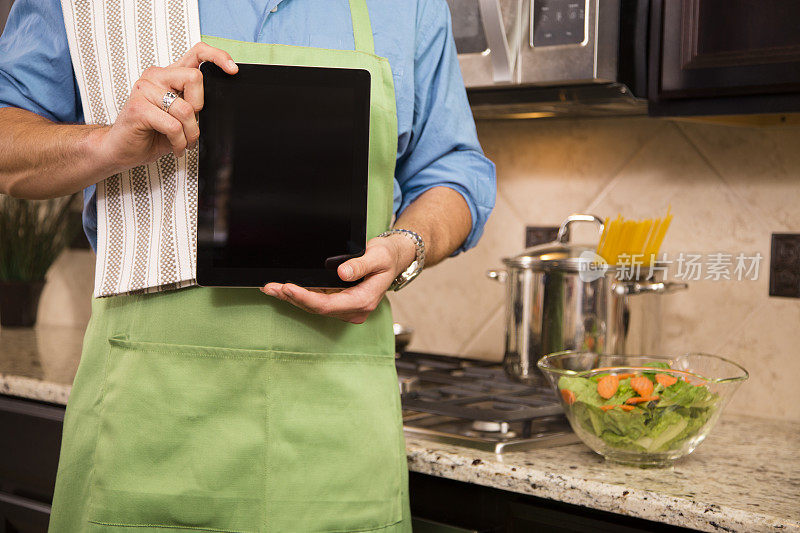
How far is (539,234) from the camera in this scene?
1.63 metres

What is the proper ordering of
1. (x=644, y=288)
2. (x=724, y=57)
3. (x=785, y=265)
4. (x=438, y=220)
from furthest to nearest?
(x=785, y=265)
(x=644, y=288)
(x=724, y=57)
(x=438, y=220)

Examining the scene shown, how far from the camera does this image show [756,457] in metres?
1.12

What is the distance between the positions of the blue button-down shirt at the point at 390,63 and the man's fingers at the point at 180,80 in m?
0.15

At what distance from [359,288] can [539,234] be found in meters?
0.91

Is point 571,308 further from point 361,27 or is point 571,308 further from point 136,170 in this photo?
point 136,170

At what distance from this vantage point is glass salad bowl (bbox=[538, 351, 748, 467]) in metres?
1.00

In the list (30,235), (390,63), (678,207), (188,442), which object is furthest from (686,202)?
(30,235)

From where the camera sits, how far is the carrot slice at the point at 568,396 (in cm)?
105

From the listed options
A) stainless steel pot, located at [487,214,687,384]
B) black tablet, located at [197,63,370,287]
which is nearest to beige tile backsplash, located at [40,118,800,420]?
stainless steel pot, located at [487,214,687,384]

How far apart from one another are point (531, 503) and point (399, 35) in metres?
0.55

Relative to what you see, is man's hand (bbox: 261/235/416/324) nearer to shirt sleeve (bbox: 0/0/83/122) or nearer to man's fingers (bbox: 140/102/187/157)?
man's fingers (bbox: 140/102/187/157)

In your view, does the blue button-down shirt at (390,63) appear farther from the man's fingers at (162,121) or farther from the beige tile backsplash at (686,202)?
the beige tile backsplash at (686,202)

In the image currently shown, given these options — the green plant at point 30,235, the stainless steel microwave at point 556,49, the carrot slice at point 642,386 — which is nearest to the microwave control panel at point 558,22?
the stainless steel microwave at point 556,49

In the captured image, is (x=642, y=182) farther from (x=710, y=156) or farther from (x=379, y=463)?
(x=379, y=463)
